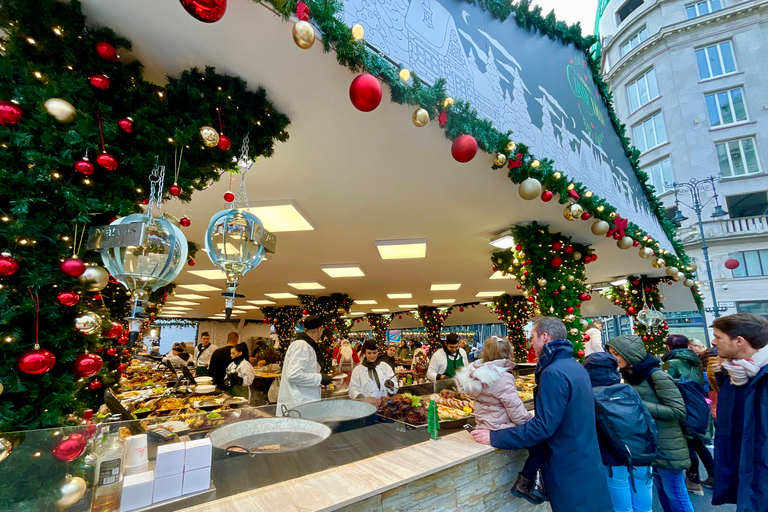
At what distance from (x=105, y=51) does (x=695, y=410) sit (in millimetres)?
5249

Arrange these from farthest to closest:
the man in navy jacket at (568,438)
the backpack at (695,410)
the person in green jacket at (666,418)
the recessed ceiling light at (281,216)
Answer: the recessed ceiling light at (281,216)
the backpack at (695,410)
the person in green jacket at (666,418)
the man in navy jacket at (568,438)

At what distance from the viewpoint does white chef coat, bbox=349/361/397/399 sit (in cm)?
450

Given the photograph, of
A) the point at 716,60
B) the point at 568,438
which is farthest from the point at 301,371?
the point at 716,60

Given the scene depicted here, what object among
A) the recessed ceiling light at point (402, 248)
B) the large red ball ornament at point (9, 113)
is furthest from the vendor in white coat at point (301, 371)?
the large red ball ornament at point (9, 113)

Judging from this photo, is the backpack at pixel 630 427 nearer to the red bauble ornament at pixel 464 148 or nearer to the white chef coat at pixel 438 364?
the red bauble ornament at pixel 464 148

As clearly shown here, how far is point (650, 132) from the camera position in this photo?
20.2m

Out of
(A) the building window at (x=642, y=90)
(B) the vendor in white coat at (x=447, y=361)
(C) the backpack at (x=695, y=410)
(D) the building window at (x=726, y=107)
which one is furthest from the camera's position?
(A) the building window at (x=642, y=90)

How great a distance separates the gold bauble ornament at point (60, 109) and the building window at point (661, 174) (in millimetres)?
24183

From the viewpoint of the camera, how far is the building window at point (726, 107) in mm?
17531

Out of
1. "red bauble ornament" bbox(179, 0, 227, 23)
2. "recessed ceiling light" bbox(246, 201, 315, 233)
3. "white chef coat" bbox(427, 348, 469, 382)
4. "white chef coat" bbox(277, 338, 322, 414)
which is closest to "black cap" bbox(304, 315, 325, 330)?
"white chef coat" bbox(277, 338, 322, 414)

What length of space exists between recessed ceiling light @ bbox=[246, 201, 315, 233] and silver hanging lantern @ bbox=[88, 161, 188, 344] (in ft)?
7.22

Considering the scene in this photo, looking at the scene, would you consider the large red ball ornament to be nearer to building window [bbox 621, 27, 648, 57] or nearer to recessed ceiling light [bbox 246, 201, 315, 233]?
recessed ceiling light [bbox 246, 201, 315, 233]

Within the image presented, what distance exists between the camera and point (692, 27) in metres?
19.0

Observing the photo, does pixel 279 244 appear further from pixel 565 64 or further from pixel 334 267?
pixel 565 64
